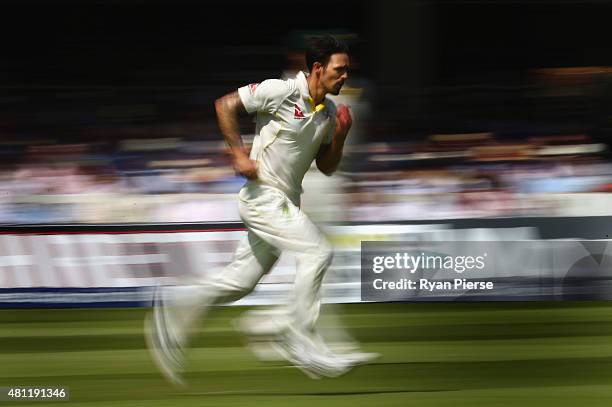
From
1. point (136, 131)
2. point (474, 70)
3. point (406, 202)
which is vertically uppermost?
point (474, 70)

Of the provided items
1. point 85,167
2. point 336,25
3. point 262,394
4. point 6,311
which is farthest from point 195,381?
point 336,25

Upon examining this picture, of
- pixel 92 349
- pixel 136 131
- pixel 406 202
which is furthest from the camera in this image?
pixel 136 131

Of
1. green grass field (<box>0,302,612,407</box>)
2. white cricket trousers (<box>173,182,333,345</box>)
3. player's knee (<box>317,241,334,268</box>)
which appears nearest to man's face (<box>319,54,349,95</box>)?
white cricket trousers (<box>173,182,333,345</box>)

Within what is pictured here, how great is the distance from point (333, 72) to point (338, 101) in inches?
87.3

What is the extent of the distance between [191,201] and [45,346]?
2.55m

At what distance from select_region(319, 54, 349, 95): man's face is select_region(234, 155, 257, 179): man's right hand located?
53 centimetres

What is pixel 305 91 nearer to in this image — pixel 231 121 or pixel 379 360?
pixel 231 121

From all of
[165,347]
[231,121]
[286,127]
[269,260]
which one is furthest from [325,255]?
[165,347]

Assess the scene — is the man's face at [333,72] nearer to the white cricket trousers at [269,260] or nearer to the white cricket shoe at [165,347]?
the white cricket trousers at [269,260]

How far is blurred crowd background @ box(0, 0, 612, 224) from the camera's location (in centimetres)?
903

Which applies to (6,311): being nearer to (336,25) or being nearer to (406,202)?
(406,202)

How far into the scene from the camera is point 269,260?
553 cm

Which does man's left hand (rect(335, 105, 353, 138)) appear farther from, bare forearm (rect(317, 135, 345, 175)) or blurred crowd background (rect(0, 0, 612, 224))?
blurred crowd background (rect(0, 0, 612, 224))

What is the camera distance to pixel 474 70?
41.9 ft
